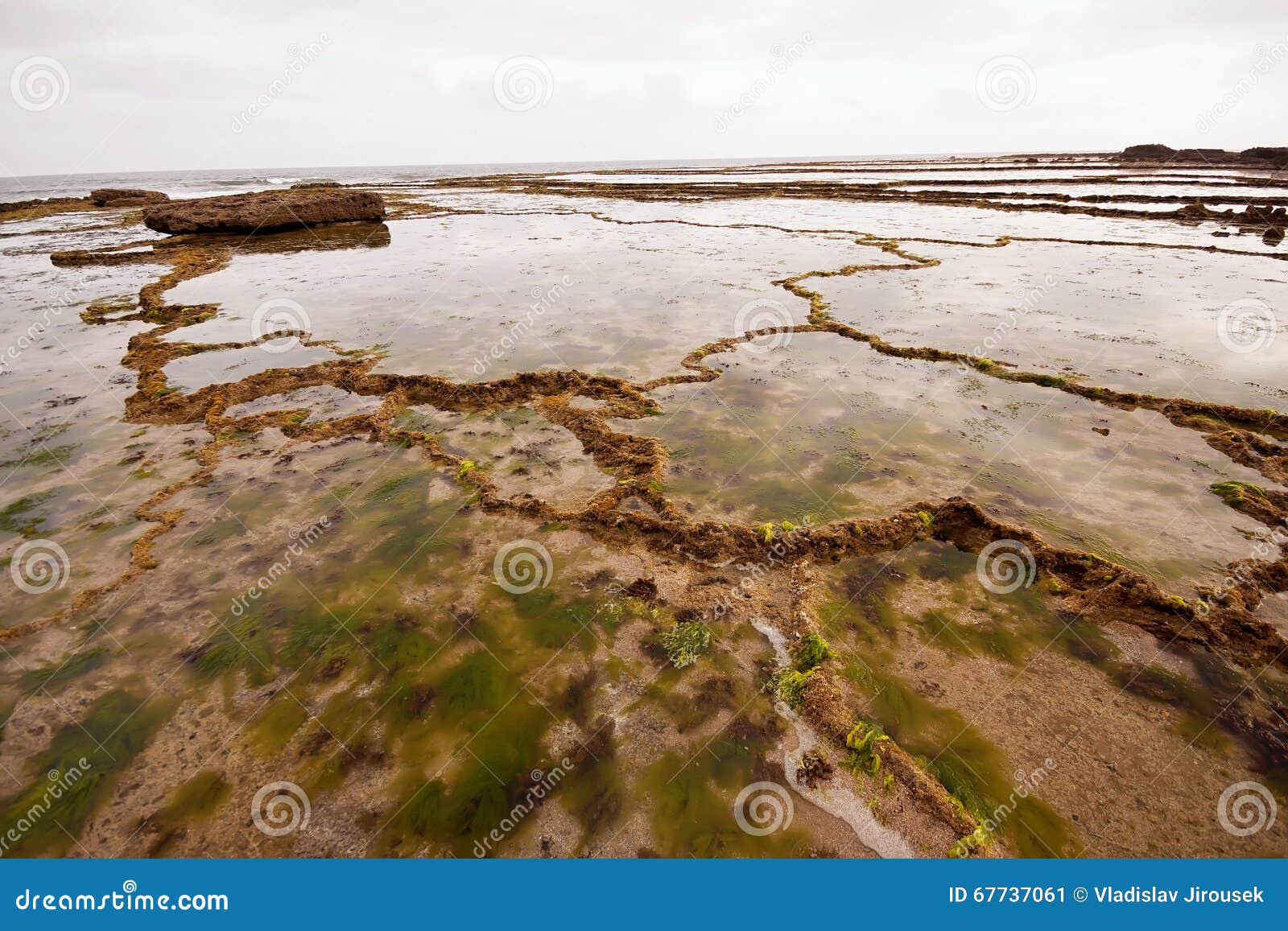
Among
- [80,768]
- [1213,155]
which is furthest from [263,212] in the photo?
[1213,155]

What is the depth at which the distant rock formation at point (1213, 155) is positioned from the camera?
6862cm

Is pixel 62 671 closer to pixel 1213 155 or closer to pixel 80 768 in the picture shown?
pixel 80 768

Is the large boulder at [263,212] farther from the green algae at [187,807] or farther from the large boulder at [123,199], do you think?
the green algae at [187,807]

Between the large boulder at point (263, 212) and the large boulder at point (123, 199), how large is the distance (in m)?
30.3

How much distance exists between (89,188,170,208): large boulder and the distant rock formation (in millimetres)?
128835

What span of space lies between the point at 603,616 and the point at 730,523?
2.10 m

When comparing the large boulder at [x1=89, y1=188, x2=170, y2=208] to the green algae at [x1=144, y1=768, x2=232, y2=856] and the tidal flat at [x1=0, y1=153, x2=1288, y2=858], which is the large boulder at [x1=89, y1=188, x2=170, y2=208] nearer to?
the tidal flat at [x1=0, y1=153, x2=1288, y2=858]

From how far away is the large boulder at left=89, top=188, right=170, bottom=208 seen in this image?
53.2 m

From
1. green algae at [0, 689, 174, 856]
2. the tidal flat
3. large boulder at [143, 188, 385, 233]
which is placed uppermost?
large boulder at [143, 188, 385, 233]

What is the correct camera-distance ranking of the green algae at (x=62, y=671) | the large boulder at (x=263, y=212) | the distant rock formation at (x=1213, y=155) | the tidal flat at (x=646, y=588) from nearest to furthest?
the tidal flat at (x=646, y=588), the green algae at (x=62, y=671), the large boulder at (x=263, y=212), the distant rock formation at (x=1213, y=155)

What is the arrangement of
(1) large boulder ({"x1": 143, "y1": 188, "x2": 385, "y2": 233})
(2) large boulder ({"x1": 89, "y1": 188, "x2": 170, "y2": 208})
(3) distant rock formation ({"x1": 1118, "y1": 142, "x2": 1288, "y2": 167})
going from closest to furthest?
(1) large boulder ({"x1": 143, "y1": 188, "x2": 385, "y2": 233})
(2) large boulder ({"x1": 89, "y1": 188, "x2": 170, "y2": 208})
(3) distant rock formation ({"x1": 1118, "y1": 142, "x2": 1288, "y2": 167})

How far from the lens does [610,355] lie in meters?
12.2

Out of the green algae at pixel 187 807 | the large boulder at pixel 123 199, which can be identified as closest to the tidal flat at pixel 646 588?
the green algae at pixel 187 807

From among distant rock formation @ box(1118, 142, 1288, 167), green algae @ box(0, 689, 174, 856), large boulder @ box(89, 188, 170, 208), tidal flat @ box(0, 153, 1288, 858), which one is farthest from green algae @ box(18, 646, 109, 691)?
distant rock formation @ box(1118, 142, 1288, 167)
